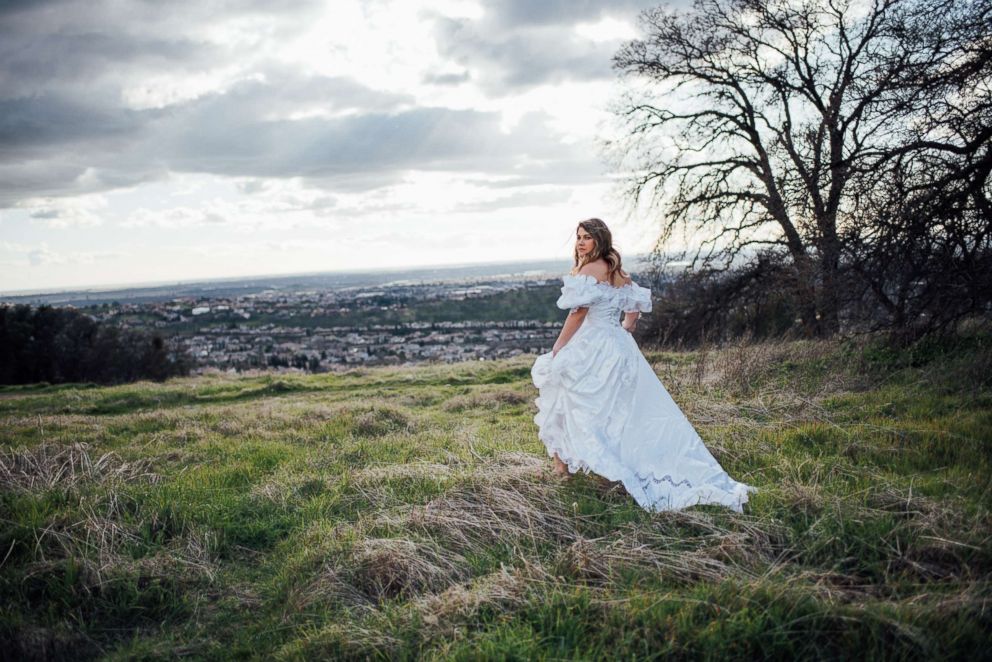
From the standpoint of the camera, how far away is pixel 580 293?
487cm

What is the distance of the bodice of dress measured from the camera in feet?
16.0

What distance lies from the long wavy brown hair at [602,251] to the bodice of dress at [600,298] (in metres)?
0.12

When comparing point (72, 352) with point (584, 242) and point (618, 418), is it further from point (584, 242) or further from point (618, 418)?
point (618, 418)

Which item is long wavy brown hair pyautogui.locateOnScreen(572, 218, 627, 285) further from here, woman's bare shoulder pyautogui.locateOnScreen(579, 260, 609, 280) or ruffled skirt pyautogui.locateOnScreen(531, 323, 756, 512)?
ruffled skirt pyautogui.locateOnScreen(531, 323, 756, 512)

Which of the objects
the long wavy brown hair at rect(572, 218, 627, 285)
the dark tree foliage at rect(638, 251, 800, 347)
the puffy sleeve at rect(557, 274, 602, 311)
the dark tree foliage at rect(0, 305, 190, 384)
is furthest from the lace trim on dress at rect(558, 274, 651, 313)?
the dark tree foliage at rect(0, 305, 190, 384)

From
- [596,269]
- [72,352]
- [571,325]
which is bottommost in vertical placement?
[72,352]

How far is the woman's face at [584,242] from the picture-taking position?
16.3 feet

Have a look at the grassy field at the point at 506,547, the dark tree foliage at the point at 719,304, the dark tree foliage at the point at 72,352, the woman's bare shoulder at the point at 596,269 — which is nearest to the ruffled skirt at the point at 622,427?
the grassy field at the point at 506,547

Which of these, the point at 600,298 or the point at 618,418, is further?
the point at 600,298

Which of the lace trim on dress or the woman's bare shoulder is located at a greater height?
the woman's bare shoulder

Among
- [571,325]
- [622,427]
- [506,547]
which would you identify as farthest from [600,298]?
[506,547]

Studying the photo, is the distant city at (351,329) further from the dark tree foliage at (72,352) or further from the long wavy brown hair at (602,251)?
the long wavy brown hair at (602,251)

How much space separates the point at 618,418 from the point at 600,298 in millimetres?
1042

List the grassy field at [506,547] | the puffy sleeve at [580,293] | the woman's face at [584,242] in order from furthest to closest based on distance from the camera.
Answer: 1. the woman's face at [584,242]
2. the puffy sleeve at [580,293]
3. the grassy field at [506,547]
